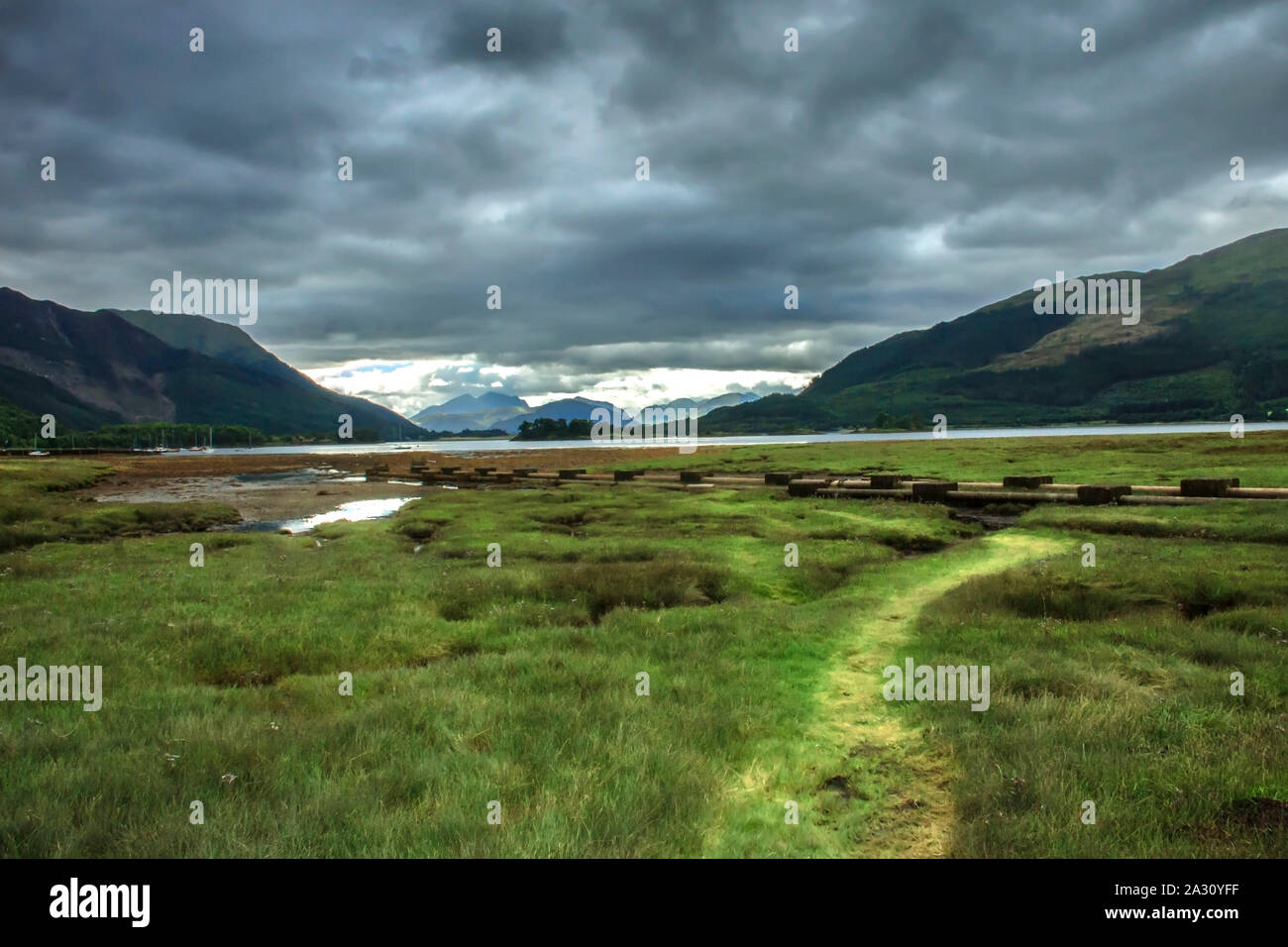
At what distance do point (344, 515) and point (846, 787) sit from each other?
177 ft

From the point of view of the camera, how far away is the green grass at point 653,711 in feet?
22.9

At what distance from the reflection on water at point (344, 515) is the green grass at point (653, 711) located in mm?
22862

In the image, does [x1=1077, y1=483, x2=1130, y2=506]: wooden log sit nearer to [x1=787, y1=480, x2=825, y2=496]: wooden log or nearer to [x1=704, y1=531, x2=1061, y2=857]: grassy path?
[x1=787, y1=480, x2=825, y2=496]: wooden log

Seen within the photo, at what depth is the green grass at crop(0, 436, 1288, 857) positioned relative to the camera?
6.97 meters

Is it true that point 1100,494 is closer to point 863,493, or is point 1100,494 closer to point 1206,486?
point 1206,486

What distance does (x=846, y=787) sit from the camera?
8.73 metres

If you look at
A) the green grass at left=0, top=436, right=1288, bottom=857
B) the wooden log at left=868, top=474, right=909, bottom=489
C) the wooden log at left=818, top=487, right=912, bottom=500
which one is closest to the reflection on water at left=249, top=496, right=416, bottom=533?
the green grass at left=0, top=436, right=1288, bottom=857

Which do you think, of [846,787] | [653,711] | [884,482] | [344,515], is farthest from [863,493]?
[344,515]

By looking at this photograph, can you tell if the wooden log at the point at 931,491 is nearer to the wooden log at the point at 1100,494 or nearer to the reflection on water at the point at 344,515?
the wooden log at the point at 1100,494

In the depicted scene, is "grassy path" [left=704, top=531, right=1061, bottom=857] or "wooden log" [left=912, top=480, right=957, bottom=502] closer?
"grassy path" [left=704, top=531, right=1061, bottom=857]

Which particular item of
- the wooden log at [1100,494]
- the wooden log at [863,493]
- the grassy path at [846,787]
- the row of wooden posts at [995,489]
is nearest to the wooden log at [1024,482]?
the row of wooden posts at [995,489]

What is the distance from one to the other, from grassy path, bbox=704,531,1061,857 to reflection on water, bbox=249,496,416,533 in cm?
4212

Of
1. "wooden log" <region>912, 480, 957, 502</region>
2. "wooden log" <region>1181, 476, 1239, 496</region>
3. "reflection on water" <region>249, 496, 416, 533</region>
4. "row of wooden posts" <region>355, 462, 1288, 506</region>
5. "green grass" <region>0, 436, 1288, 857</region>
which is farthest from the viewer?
"reflection on water" <region>249, 496, 416, 533</region>
